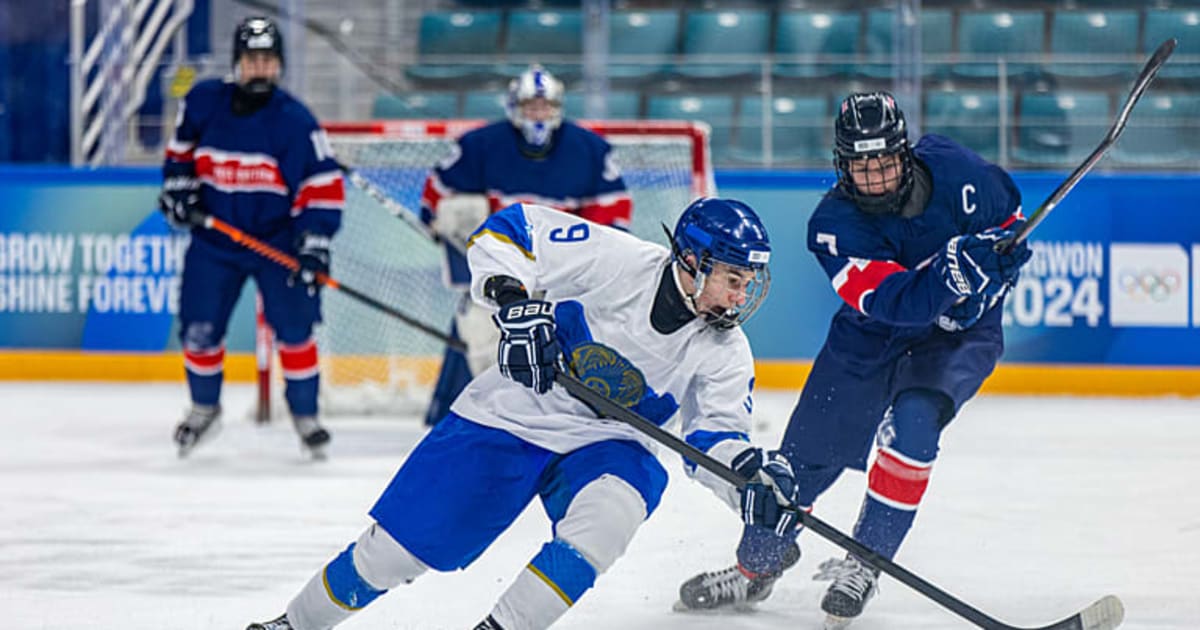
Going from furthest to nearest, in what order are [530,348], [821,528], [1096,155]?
[1096,155] → [821,528] → [530,348]

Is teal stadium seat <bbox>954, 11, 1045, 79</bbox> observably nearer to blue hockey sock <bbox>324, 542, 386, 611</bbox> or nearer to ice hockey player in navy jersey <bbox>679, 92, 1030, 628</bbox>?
ice hockey player in navy jersey <bbox>679, 92, 1030, 628</bbox>

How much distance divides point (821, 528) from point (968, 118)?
470 centimetres

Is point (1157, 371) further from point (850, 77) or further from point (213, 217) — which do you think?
point (213, 217)

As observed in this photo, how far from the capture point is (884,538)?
301cm

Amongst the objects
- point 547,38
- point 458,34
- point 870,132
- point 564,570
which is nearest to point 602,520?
point 564,570

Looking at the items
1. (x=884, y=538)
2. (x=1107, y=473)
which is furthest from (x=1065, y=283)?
(x=884, y=538)

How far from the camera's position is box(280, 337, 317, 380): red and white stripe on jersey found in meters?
5.27

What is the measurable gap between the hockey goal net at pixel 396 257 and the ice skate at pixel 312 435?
0.97 meters

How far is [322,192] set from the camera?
17.0ft

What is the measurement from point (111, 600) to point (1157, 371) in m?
4.74

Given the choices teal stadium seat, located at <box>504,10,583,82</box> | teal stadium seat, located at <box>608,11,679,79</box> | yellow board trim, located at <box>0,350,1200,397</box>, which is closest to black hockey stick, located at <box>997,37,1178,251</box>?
yellow board trim, located at <box>0,350,1200,397</box>

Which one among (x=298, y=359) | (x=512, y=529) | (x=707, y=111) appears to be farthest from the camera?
(x=707, y=111)

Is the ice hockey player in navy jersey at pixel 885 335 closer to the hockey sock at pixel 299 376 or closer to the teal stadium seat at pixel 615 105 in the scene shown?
the hockey sock at pixel 299 376

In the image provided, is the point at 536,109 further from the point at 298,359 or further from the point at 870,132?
the point at 870,132
